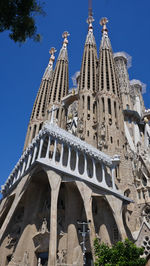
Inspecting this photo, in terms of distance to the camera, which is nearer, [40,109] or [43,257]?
[43,257]

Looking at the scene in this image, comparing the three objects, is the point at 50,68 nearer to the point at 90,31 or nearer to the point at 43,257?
the point at 90,31

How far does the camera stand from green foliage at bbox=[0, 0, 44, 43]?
21.4 feet

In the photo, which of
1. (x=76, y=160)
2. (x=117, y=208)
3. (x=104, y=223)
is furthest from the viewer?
(x=76, y=160)

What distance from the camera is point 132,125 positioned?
102ft

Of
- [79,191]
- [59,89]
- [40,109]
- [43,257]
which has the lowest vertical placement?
[43,257]

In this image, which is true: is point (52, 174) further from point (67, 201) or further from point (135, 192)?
point (135, 192)

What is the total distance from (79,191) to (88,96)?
13.0 metres

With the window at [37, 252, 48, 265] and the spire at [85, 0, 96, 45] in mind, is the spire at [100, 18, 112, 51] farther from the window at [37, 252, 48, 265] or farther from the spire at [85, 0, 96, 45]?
the window at [37, 252, 48, 265]

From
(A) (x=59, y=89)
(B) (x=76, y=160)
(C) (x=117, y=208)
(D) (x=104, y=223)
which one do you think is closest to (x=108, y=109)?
(B) (x=76, y=160)

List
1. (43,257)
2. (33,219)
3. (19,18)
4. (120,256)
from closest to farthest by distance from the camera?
(19,18), (120,256), (43,257), (33,219)

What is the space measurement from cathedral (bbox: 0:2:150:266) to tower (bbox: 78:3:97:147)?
11cm

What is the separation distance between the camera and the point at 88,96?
90.5ft

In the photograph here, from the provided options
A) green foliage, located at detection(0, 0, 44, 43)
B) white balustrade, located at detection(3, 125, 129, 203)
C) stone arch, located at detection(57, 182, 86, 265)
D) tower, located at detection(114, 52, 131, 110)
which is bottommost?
stone arch, located at detection(57, 182, 86, 265)

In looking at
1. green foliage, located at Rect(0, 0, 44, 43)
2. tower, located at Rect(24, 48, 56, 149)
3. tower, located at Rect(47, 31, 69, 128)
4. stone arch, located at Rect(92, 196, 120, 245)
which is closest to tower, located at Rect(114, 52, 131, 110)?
tower, located at Rect(47, 31, 69, 128)
